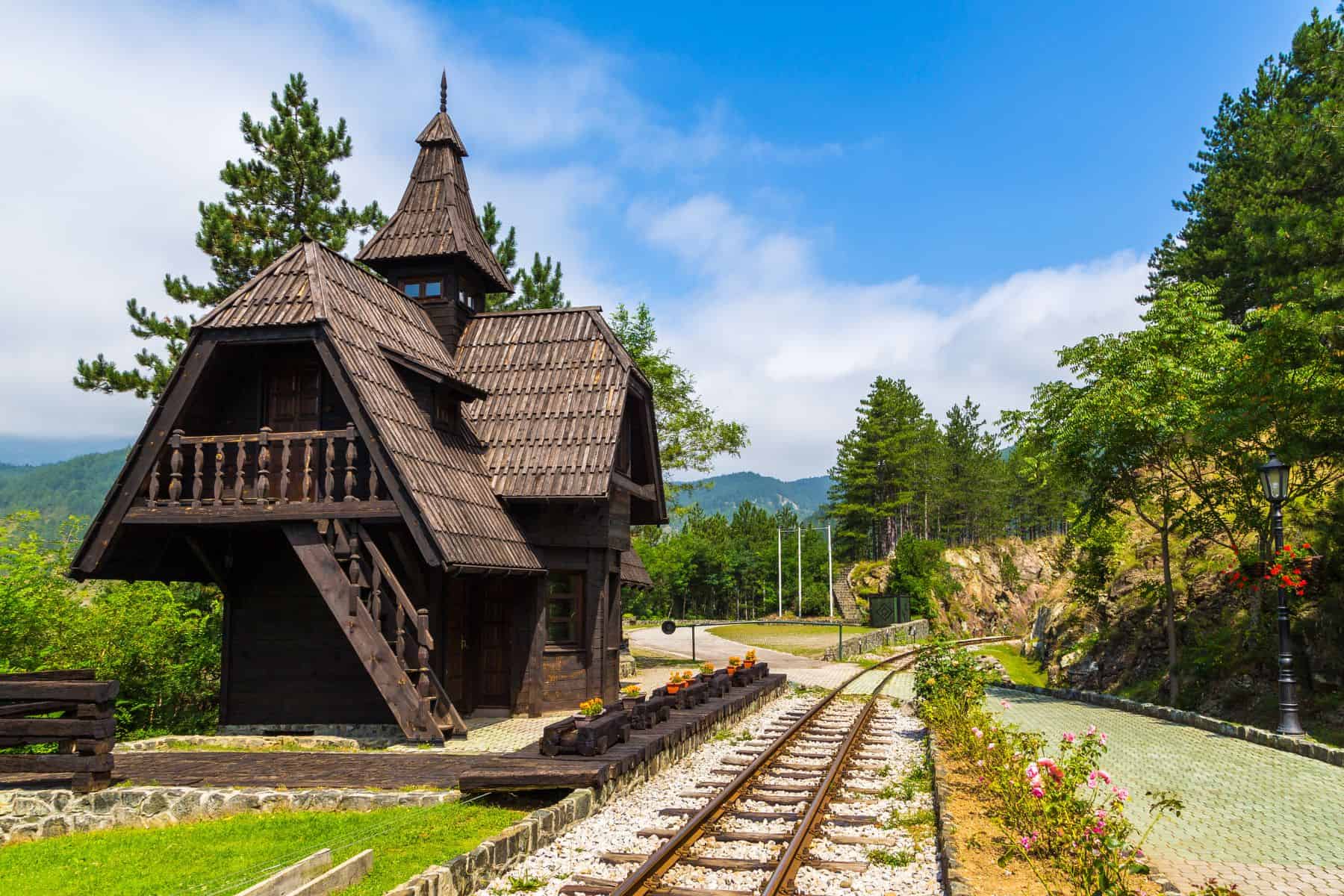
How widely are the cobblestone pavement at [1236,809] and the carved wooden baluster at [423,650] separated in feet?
29.8

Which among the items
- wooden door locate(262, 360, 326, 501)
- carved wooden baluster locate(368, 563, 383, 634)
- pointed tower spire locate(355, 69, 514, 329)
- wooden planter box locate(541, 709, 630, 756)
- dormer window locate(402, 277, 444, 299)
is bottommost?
wooden planter box locate(541, 709, 630, 756)

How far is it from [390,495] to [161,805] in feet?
17.5

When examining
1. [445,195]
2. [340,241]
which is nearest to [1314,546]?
[445,195]

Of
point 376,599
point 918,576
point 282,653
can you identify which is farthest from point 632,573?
point 918,576

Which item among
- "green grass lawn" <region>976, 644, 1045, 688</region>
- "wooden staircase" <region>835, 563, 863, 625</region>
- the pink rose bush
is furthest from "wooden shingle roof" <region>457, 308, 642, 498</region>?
"wooden staircase" <region>835, 563, 863, 625</region>

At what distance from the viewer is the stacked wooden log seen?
9.92 meters

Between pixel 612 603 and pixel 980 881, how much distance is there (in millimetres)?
12334

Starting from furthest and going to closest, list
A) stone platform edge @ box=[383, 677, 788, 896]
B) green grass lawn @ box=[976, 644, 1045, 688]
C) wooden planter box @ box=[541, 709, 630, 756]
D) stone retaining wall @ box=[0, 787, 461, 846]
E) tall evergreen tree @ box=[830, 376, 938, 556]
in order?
tall evergreen tree @ box=[830, 376, 938, 556] → green grass lawn @ box=[976, 644, 1045, 688] → wooden planter box @ box=[541, 709, 630, 756] → stone retaining wall @ box=[0, 787, 461, 846] → stone platform edge @ box=[383, 677, 788, 896]

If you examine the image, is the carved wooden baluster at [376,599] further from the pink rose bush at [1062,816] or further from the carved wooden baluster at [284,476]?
the pink rose bush at [1062,816]

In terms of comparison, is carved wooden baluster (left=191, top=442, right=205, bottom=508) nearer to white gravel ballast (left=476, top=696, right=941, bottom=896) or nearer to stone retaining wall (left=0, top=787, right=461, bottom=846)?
stone retaining wall (left=0, top=787, right=461, bottom=846)

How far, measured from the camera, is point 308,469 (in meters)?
13.9

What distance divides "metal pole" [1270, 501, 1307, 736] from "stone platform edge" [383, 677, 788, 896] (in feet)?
29.3

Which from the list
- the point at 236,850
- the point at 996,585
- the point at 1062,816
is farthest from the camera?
the point at 996,585

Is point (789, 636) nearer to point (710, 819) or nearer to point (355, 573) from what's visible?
point (355, 573)
